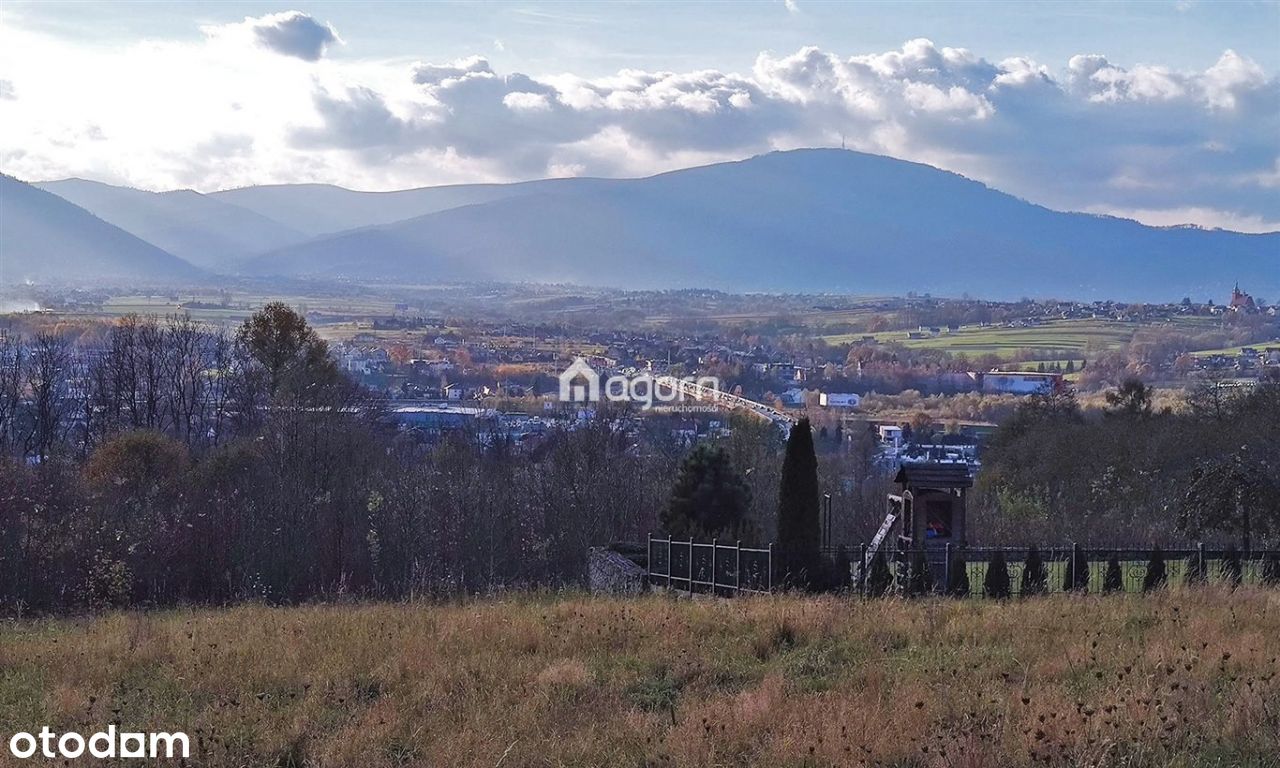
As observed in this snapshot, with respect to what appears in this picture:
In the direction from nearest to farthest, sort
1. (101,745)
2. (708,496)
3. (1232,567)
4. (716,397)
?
1. (101,745)
2. (1232,567)
3. (708,496)
4. (716,397)

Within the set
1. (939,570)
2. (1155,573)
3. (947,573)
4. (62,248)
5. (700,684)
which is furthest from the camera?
(62,248)

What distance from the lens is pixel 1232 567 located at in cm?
1562

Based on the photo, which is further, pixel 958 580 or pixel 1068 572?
pixel 1068 572

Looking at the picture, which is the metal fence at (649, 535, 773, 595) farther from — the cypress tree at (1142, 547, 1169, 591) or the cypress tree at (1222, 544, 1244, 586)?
the cypress tree at (1222, 544, 1244, 586)

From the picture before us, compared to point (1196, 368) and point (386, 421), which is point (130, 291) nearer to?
point (386, 421)

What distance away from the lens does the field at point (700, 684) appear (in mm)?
6258

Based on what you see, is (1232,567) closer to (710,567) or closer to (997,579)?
(997,579)

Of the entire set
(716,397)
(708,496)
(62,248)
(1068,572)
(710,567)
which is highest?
(62,248)

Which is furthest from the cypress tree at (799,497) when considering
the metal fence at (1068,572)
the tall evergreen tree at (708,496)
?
the tall evergreen tree at (708,496)

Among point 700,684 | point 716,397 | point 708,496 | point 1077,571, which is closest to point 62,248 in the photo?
point 716,397

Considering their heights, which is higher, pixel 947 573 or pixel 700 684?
pixel 700 684

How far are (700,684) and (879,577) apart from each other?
286 inches

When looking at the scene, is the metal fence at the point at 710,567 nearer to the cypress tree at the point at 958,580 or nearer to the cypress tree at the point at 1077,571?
the cypress tree at the point at 958,580

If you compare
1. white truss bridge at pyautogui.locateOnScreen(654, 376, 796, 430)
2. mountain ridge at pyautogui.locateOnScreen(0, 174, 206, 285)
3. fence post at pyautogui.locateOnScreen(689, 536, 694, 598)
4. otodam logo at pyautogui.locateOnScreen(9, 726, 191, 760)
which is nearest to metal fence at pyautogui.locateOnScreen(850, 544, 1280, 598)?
fence post at pyautogui.locateOnScreen(689, 536, 694, 598)
